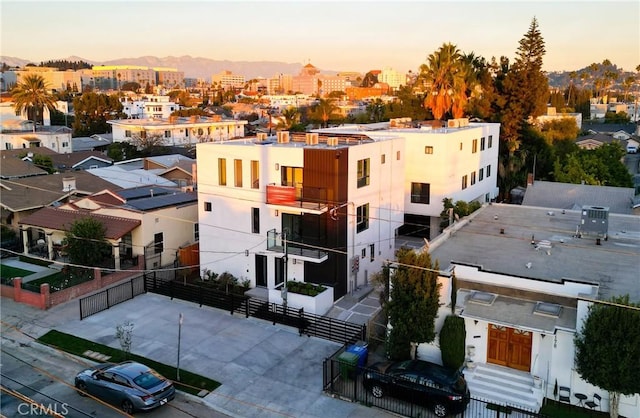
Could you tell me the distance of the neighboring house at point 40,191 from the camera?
38.9 metres

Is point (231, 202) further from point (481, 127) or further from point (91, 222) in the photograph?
point (481, 127)

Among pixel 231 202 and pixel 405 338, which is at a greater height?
pixel 231 202

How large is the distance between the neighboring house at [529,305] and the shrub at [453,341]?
1.44 ft

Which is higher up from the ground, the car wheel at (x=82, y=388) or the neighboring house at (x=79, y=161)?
the neighboring house at (x=79, y=161)

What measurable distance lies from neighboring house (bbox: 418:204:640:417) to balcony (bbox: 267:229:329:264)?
539 cm

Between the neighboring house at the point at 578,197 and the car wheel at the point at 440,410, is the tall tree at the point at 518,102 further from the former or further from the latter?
the car wheel at the point at 440,410

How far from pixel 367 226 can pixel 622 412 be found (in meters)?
15.4

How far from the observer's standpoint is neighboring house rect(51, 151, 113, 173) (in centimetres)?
5972

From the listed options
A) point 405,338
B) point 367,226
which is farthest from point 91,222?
point 405,338

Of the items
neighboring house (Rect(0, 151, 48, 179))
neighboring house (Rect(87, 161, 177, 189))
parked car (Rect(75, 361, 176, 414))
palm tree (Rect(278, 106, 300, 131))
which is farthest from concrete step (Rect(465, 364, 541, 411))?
palm tree (Rect(278, 106, 300, 131))

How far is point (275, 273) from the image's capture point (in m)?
28.8

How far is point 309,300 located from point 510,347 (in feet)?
30.1

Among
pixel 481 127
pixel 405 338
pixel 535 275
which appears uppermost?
pixel 481 127

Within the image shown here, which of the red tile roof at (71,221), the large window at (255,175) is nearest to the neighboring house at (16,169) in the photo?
the red tile roof at (71,221)
